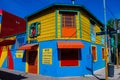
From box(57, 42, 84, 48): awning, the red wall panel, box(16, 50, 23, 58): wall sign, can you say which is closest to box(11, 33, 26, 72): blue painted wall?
box(16, 50, 23, 58): wall sign

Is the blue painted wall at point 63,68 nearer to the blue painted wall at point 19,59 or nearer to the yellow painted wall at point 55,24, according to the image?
the yellow painted wall at point 55,24

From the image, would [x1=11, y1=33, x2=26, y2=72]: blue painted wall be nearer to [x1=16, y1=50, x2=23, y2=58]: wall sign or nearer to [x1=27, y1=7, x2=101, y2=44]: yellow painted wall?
[x1=16, y1=50, x2=23, y2=58]: wall sign

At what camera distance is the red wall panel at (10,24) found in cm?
2906

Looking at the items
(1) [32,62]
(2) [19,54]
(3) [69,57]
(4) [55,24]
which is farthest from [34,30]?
(3) [69,57]

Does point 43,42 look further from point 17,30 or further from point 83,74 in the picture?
point 17,30

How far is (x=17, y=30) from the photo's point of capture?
102 ft

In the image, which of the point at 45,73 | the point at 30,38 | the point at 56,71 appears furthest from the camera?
the point at 30,38

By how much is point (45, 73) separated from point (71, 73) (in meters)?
2.49

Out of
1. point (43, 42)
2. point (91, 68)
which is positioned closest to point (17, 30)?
point (43, 42)

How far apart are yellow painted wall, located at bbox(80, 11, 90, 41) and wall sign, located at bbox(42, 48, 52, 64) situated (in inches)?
130

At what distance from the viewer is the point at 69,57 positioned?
17.0m

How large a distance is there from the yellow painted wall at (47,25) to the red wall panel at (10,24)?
36.8 ft

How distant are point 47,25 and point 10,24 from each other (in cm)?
1395

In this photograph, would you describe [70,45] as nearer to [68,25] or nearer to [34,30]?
[68,25]
